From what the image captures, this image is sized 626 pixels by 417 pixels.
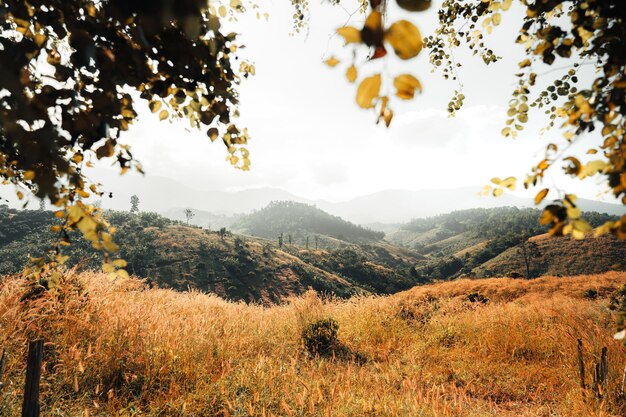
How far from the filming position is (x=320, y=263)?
85500 mm

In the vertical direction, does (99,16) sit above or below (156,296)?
above

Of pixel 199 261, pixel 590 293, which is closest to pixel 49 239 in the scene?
pixel 199 261

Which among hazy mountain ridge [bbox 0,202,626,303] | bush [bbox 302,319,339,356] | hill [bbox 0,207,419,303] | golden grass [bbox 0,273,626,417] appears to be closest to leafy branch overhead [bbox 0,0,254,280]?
golden grass [bbox 0,273,626,417]

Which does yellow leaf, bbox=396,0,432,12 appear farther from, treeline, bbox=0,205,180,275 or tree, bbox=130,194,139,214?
tree, bbox=130,194,139,214

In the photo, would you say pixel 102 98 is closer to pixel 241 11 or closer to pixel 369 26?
pixel 369 26

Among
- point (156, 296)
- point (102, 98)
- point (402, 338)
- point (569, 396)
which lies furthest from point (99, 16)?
point (156, 296)

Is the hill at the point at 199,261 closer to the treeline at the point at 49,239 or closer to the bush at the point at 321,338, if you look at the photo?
the treeline at the point at 49,239

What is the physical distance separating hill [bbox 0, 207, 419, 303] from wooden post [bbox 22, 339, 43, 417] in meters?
49.3

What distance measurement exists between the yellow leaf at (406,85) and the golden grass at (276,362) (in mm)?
3024

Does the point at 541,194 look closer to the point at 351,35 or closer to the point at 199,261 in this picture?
the point at 351,35

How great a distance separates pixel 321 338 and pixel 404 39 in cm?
659

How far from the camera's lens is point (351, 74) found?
2.60 feet

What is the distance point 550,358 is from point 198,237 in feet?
237

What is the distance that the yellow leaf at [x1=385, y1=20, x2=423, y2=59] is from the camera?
0.63 m
